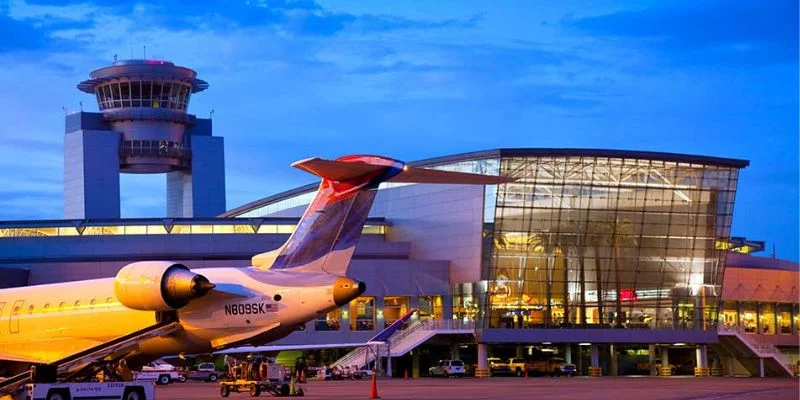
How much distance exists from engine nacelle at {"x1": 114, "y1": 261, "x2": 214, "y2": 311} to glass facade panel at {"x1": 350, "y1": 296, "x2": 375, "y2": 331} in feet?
158

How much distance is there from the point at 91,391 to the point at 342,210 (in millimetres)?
7951

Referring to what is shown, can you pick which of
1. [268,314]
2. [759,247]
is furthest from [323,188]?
[759,247]

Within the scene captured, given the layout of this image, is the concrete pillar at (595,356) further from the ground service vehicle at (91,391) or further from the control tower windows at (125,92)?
the ground service vehicle at (91,391)

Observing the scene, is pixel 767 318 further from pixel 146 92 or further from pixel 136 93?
pixel 136 93

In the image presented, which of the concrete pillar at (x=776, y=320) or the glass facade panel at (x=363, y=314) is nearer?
the glass facade panel at (x=363, y=314)

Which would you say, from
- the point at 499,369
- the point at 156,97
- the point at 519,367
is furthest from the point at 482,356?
the point at 156,97

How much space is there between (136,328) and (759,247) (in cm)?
8914

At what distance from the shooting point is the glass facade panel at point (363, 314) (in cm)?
8112

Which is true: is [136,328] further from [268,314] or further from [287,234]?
[287,234]

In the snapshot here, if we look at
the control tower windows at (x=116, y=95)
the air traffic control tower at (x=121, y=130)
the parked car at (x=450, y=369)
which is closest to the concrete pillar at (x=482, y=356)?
the parked car at (x=450, y=369)

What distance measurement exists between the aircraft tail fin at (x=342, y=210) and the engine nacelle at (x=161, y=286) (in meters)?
2.77

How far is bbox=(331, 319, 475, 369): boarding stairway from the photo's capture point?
74812 mm

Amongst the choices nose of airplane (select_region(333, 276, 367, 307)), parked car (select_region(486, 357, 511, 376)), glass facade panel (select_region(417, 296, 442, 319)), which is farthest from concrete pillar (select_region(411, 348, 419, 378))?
nose of airplane (select_region(333, 276, 367, 307))

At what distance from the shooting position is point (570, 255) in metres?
81.3
